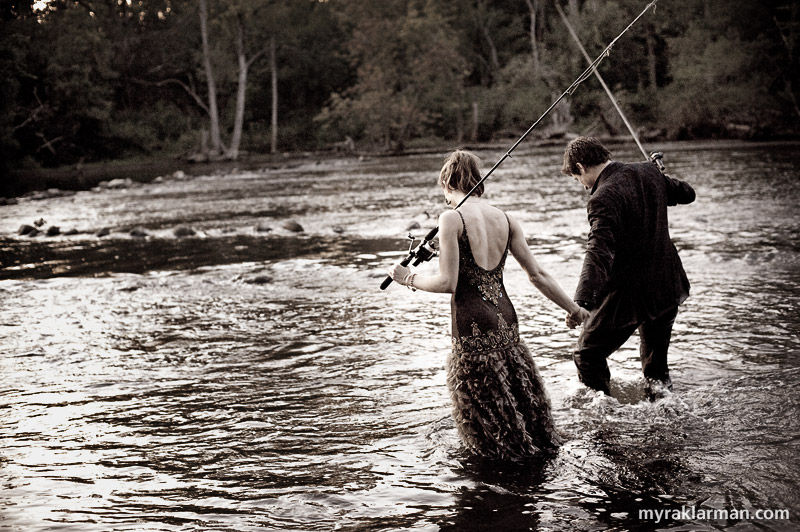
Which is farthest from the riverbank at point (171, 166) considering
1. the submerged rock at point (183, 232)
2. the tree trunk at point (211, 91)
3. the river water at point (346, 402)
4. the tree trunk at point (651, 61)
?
the river water at point (346, 402)

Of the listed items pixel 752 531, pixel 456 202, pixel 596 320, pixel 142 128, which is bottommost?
pixel 752 531

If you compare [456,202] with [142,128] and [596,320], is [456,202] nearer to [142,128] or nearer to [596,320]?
[596,320]

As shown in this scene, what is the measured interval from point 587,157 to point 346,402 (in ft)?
8.68

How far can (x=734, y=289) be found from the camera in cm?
995

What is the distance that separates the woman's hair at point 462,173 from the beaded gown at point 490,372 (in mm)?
199

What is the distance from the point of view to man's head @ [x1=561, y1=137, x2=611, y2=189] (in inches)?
225

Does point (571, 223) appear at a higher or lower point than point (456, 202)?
lower

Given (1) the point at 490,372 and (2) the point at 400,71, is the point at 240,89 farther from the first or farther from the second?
(1) the point at 490,372

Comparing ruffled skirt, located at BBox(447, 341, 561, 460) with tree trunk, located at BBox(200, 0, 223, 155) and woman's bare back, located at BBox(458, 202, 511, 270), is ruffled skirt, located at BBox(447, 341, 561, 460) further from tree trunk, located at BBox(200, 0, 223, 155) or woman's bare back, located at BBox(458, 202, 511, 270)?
tree trunk, located at BBox(200, 0, 223, 155)

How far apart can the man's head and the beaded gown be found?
1023 mm

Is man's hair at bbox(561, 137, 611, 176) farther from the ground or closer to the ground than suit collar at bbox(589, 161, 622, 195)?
farther from the ground

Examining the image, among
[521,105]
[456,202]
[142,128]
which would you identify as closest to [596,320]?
[456,202]

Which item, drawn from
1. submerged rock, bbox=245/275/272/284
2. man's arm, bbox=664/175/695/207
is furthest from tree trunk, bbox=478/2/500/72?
man's arm, bbox=664/175/695/207

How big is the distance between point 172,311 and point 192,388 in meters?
3.56
